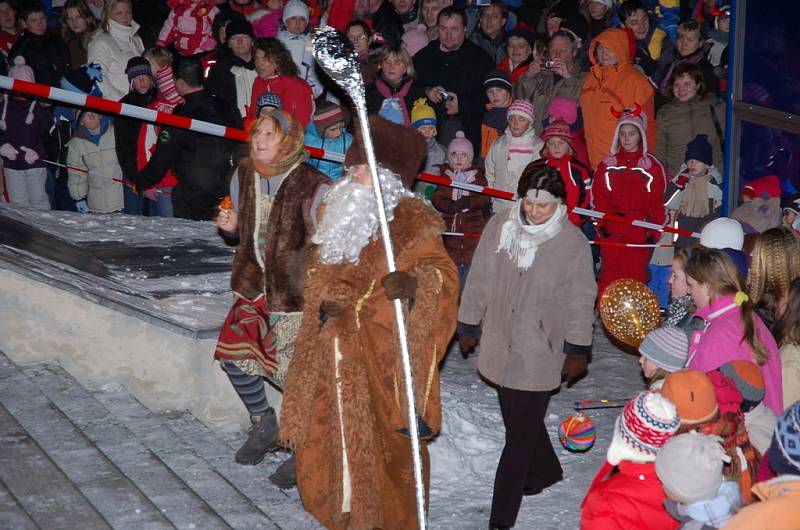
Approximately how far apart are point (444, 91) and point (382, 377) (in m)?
5.44

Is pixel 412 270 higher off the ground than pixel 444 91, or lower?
lower

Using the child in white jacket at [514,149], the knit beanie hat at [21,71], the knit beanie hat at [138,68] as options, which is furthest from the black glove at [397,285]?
the knit beanie hat at [21,71]

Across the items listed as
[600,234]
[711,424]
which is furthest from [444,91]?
[711,424]

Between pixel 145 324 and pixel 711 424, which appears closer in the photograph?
pixel 711 424

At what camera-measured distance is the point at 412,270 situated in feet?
16.5

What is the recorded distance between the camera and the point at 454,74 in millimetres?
10344

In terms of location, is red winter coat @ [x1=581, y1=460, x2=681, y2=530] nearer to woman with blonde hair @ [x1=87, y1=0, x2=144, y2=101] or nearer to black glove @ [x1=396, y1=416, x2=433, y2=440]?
black glove @ [x1=396, y1=416, x2=433, y2=440]

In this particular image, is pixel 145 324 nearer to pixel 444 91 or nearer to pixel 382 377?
pixel 382 377

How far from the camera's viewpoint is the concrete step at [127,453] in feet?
16.6

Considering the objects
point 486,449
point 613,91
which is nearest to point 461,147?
point 613,91

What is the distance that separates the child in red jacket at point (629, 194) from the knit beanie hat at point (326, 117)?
2.24 meters

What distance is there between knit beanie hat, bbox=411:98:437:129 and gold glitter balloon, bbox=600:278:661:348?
12.1 feet

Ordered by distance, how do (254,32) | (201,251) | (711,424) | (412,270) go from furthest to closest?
(254,32) → (201,251) → (412,270) → (711,424)

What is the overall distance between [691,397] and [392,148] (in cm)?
194
